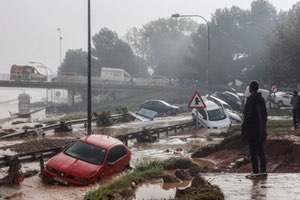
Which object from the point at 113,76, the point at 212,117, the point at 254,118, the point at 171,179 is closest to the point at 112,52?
the point at 113,76

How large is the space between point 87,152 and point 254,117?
6.22 m

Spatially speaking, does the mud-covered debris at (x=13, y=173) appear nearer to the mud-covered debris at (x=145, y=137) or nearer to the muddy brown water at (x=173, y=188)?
the muddy brown water at (x=173, y=188)

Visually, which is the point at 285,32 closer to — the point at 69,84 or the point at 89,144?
the point at 89,144

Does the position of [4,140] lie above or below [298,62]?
below

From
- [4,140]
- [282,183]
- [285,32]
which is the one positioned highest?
[285,32]

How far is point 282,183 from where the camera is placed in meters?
9.74

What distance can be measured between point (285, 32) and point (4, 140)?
3010cm

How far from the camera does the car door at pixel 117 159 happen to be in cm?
1488

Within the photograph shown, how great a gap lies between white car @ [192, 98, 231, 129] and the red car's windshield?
17.8m

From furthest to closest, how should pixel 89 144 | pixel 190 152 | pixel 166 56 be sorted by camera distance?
pixel 166 56 → pixel 190 152 → pixel 89 144

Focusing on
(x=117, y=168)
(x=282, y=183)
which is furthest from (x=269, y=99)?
(x=282, y=183)

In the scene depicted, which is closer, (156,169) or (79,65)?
(156,169)

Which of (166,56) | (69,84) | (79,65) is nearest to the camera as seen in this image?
(69,84)

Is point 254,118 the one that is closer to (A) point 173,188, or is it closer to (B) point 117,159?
(A) point 173,188
